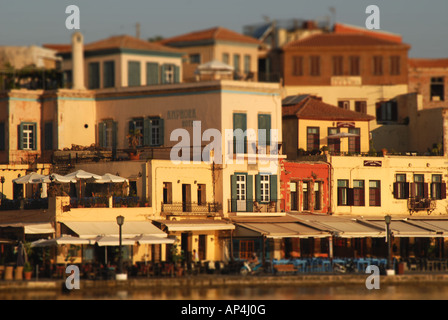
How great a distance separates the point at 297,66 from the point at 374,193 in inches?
715

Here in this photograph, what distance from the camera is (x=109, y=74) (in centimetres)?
7112

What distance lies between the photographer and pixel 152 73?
72.8 m

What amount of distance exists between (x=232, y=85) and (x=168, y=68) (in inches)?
513

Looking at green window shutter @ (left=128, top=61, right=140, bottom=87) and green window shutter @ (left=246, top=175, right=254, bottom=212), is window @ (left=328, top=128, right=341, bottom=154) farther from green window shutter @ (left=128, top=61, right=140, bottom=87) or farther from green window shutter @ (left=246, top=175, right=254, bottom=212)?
green window shutter @ (left=128, top=61, right=140, bottom=87)

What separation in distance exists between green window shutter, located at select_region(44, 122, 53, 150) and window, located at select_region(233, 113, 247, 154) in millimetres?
10850

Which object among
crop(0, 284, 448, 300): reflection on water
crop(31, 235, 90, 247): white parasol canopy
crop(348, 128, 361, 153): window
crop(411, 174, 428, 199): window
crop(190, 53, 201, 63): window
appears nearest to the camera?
crop(0, 284, 448, 300): reflection on water

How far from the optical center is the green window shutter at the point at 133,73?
70.7 meters

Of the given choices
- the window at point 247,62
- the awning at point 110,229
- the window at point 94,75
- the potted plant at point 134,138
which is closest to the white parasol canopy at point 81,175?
the awning at point 110,229

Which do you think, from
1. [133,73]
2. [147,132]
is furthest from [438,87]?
[147,132]

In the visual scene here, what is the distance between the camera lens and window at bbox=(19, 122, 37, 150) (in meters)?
64.8

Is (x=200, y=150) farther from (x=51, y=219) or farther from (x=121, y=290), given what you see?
(x=121, y=290)

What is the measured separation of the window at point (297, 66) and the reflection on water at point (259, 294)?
29779mm

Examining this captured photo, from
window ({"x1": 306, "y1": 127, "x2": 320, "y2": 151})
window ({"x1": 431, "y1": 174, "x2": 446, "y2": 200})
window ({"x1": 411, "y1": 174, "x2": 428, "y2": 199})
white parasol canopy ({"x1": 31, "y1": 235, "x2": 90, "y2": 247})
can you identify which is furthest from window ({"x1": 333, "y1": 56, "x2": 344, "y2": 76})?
white parasol canopy ({"x1": 31, "y1": 235, "x2": 90, "y2": 247})

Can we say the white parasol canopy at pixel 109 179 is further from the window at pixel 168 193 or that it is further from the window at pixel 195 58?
the window at pixel 195 58
